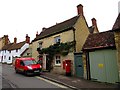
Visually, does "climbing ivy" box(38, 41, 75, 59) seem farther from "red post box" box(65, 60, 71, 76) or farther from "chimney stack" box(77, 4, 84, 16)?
"chimney stack" box(77, 4, 84, 16)

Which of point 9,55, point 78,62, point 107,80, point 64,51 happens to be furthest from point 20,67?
point 9,55

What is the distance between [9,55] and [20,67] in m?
31.7

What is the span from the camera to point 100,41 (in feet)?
53.7

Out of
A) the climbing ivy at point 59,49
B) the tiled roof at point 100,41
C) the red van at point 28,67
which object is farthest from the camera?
the climbing ivy at point 59,49

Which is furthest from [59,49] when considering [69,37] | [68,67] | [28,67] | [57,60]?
[28,67]

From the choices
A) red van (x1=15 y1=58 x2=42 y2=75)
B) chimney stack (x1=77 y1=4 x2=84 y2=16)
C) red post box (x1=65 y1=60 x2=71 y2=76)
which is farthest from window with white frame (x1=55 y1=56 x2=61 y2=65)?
chimney stack (x1=77 y1=4 x2=84 y2=16)

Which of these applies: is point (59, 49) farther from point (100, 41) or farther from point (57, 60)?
point (100, 41)

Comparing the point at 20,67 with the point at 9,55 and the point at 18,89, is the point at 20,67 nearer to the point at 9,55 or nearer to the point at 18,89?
the point at 18,89

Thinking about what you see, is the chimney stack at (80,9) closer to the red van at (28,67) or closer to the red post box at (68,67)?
the red post box at (68,67)

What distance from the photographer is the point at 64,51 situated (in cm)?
2108

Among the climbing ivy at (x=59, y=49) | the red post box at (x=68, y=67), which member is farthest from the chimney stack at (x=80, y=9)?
the red post box at (x=68, y=67)

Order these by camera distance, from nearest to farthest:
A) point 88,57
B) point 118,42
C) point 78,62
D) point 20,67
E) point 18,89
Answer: point 18,89, point 118,42, point 88,57, point 78,62, point 20,67

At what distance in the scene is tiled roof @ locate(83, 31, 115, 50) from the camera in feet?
49.1

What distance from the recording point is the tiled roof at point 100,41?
49.1 ft
